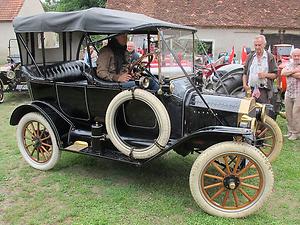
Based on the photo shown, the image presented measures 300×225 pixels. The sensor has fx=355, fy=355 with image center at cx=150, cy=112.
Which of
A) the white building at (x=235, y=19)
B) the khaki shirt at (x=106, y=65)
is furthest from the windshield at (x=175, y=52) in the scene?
the white building at (x=235, y=19)

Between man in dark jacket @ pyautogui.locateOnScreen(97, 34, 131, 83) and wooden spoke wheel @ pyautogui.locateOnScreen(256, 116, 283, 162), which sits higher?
man in dark jacket @ pyautogui.locateOnScreen(97, 34, 131, 83)

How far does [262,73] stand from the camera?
210 inches

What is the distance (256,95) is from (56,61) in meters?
3.06

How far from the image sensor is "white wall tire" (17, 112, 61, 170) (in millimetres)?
4570

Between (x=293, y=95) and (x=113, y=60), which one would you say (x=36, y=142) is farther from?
(x=293, y=95)

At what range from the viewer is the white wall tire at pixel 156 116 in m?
3.66

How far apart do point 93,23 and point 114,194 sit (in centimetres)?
192

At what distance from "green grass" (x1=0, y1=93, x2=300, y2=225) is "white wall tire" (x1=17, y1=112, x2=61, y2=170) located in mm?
136

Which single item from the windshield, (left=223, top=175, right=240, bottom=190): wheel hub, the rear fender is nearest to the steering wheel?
the windshield

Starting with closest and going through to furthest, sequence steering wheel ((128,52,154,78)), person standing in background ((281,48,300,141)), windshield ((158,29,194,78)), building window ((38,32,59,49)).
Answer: windshield ((158,29,194,78)) → steering wheel ((128,52,154,78)) → building window ((38,32,59,49)) → person standing in background ((281,48,300,141))

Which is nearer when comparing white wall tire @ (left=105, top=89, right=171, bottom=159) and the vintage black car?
the vintage black car

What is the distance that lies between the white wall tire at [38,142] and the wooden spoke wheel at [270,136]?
260cm

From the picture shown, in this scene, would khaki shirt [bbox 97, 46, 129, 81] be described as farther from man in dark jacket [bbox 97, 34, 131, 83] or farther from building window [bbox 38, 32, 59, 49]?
building window [bbox 38, 32, 59, 49]

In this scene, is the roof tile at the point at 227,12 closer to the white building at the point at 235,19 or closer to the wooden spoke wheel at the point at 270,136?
the white building at the point at 235,19
